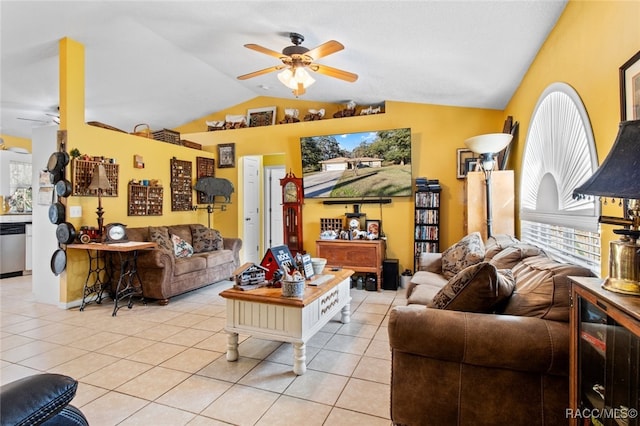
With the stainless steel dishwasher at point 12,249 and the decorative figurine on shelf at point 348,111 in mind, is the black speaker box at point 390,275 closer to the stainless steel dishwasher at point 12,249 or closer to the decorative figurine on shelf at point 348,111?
the decorative figurine on shelf at point 348,111

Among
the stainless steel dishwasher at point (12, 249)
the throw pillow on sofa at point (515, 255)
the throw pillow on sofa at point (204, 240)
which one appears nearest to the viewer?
the throw pillow on sofa at point (515, 255)

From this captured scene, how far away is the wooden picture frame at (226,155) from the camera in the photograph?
19.7 ft

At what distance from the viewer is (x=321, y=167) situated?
5.22 meters

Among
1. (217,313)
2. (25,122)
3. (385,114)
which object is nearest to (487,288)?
(217,313)

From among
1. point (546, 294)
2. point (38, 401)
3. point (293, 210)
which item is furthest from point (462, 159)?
point (38, 401)

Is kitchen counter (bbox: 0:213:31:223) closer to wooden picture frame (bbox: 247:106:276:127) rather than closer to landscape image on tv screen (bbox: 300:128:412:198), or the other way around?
wooden picture frame (bbox: 247:106:276:127)

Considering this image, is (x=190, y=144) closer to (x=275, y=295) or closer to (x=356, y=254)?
(x=356, y=254)

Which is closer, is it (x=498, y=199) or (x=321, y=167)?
(x=498, y=199)

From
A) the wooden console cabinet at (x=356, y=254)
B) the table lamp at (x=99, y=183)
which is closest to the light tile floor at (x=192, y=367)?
the wooden console cabinet at (x=356, y=254)

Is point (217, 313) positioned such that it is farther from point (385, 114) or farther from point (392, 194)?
point (385, 114)

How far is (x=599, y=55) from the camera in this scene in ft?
6.16

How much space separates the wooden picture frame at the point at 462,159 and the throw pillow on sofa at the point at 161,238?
4.14m

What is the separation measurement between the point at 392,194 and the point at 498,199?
58.7 inches

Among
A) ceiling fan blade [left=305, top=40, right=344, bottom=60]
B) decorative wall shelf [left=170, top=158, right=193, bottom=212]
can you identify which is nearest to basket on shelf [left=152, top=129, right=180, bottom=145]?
decorative wall shelf [left=170, top=158, right=193, bottom=212]
